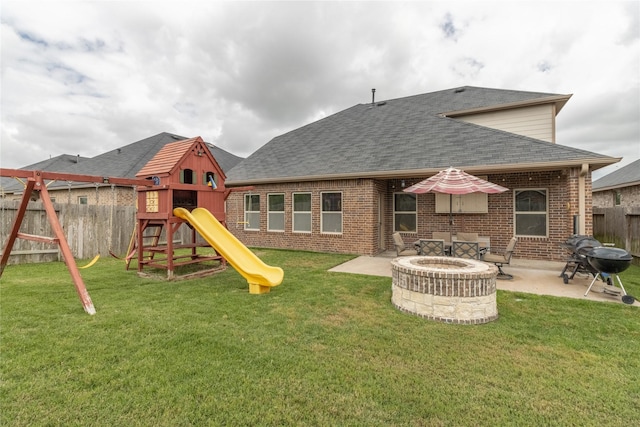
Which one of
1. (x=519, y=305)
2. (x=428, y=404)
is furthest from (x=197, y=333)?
(x=519, y=305)

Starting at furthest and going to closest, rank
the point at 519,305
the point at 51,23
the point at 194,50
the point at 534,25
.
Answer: the point at 194,50 < the point at 534,25 < the point at 51,23 < the point at 519,305

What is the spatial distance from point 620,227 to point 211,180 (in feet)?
45.3

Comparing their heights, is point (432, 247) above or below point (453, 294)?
above

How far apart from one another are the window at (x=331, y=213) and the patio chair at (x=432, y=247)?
394cm

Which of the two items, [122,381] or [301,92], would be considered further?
[301,92]

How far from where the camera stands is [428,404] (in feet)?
7.76

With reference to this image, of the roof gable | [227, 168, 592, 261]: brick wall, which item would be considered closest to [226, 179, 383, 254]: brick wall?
[227, 168, 592, 261]: brick wall

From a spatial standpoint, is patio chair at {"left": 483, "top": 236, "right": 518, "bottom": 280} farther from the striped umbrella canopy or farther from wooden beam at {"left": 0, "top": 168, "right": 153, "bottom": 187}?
wooden beam at {"left": 0, "top": 168, "right": 153, "bottom": 187}

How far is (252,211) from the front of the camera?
13.0 metres

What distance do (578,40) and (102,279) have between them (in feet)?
58.5

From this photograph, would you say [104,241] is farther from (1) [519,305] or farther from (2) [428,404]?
(1) [519,305]

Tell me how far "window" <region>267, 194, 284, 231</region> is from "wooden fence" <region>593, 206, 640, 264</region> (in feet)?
40.1

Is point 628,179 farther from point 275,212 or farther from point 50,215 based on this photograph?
point 50,215

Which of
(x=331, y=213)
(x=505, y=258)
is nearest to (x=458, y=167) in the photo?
(x=505, y=258)
